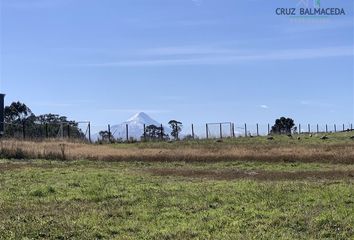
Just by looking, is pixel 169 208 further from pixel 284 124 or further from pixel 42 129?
pixel 284 124

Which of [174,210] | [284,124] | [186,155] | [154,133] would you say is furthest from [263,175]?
[284,124]

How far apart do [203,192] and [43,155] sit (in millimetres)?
21254

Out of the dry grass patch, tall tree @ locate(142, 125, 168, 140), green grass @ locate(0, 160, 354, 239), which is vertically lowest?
green grass @ locate(0, 160, 354, 239)

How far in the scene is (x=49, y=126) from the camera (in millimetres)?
62531

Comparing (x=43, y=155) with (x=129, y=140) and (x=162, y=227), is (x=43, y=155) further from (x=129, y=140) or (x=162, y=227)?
(x=162, y=227)

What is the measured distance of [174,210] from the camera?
11758 millimetres

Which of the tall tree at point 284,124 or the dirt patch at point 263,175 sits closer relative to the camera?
the dirt patch at point 263,175

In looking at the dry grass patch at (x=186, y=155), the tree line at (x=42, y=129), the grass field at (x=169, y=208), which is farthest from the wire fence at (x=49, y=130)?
the grass field at (x=169, y=208)

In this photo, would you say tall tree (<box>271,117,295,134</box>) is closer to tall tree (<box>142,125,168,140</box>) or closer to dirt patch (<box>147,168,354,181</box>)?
tall tree (<box>142,125,168,140</box>)

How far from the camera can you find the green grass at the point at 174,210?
932cm

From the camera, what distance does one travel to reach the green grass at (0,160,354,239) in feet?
30.6

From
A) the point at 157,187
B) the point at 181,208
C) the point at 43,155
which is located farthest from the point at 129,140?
the point at 181,208

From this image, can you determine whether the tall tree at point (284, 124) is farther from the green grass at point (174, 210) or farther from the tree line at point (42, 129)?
the green grass at point (174, 210)

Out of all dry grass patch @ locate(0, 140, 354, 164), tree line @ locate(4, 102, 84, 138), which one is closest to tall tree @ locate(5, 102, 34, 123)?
tree line @ locate(4, 102, 84, 138)
